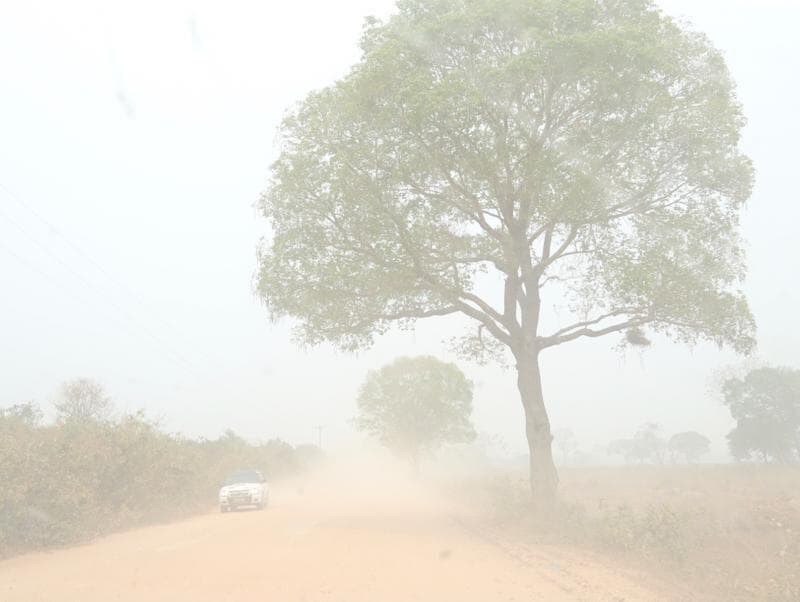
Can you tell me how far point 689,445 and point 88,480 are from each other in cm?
10786

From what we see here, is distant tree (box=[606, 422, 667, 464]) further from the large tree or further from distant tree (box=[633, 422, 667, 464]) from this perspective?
the large tree

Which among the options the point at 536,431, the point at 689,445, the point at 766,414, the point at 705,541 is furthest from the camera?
the point at 689,445

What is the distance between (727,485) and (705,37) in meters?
18.4

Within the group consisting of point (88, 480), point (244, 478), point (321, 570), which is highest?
point (244, 478)

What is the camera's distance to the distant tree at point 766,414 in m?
53.2

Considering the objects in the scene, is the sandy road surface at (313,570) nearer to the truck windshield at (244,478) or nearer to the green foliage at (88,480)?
the green foliage at (88,480)

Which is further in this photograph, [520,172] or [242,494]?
[242,494]

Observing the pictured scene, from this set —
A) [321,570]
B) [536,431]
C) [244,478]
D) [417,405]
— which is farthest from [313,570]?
[417,405]

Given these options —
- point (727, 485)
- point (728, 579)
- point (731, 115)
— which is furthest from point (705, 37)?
point (727, 485)

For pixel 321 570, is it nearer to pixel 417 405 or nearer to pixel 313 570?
pixel 313 570

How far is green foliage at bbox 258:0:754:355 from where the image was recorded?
15141 millimetres

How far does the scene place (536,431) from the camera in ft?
57.9

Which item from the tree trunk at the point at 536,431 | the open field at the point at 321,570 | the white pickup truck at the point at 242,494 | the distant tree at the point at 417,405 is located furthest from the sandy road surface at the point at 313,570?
the distant tree at the point at 417,405

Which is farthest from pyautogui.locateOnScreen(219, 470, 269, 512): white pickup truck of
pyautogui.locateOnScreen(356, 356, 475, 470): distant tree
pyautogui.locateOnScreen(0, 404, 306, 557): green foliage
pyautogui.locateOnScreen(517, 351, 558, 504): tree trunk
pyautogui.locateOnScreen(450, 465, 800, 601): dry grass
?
pyautogui.locateOnScreen(356, 356, 475, 470): distant tree
